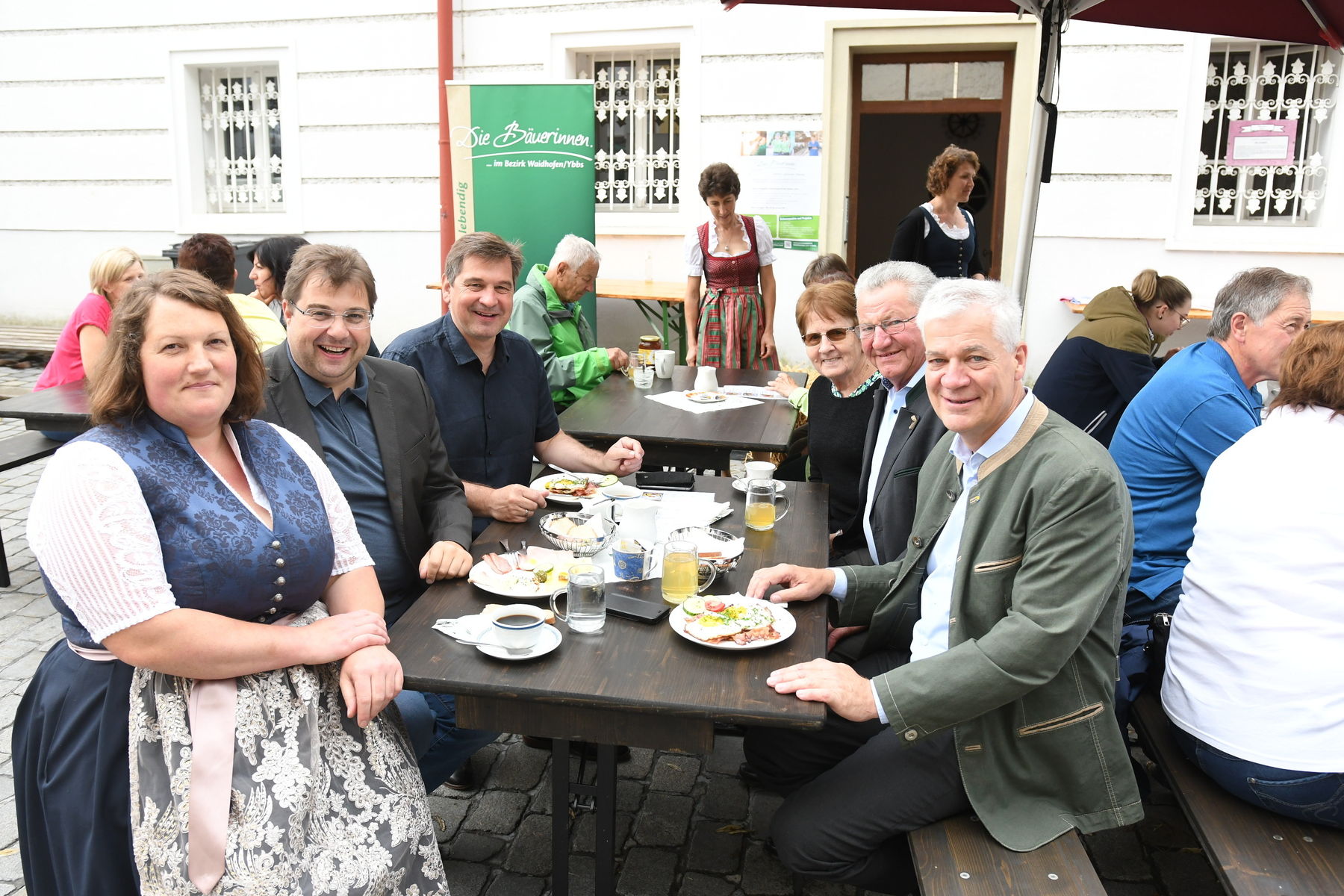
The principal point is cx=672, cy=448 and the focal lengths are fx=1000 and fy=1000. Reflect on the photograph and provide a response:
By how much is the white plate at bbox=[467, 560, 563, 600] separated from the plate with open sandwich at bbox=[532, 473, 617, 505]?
0.55 meters

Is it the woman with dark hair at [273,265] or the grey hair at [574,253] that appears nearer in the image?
the grey hair at [574,253]

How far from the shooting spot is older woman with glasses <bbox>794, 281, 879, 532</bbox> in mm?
3396

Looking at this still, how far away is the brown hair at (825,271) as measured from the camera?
17.3 feet

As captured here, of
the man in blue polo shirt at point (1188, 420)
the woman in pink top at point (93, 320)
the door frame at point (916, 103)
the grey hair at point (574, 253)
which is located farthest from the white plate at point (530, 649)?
the door frame at point (916, 103)

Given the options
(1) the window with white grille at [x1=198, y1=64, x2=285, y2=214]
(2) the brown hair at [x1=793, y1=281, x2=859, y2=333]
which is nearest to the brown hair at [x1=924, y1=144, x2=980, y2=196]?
(2) the brown hair at [x1=793, y1=281, x2=859, y2=333]

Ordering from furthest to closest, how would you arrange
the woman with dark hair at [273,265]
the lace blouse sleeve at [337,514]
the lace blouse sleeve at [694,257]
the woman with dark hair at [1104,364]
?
1. the lace blouse sleeve at [694,257]
2. the woman with dark hair at [273,265]
3. the woman with dark hair at [1104,364]
4. the lace blouse sleeve at [337,514]

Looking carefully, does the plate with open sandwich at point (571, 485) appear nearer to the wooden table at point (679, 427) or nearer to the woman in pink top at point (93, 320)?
the wooden table at point (679, 427)

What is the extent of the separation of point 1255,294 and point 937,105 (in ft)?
18.5

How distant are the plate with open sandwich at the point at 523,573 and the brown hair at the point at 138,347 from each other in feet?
2.14

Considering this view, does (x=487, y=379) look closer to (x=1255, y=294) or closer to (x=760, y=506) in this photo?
(x=760, y=506)

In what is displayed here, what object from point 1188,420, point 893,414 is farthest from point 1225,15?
point 893,414

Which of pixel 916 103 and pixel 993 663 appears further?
pixel 916 103

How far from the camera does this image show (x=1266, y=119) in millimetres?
7457

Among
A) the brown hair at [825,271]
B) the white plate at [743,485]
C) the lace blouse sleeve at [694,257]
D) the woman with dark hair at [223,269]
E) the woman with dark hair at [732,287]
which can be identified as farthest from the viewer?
the lace blouse sleeve at [694,257]
